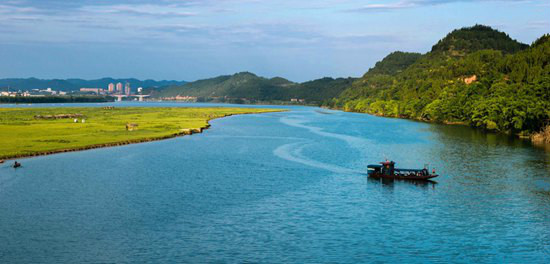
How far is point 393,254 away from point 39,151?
72671 millimetres

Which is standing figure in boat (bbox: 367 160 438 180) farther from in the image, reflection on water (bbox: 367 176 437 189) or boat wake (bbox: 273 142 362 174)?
boat wake (bbox: 273 142 362 174)

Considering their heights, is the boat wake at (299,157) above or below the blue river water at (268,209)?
above

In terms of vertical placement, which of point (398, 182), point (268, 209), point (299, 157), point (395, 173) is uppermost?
point (395, 173)

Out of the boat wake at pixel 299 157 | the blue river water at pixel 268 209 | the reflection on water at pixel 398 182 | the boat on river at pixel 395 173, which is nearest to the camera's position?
the blue river water at pixel 268 209

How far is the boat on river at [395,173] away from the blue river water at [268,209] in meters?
1.86

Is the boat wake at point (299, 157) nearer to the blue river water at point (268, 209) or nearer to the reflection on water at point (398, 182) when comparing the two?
the blue river water at point (268, 209)

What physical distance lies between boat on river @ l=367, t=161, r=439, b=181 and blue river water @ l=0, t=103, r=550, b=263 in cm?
186

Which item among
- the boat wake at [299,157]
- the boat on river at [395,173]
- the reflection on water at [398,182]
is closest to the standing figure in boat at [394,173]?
the boat on river at [395,173]

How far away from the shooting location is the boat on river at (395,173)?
72062 mm

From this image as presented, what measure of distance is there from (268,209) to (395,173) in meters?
26.9

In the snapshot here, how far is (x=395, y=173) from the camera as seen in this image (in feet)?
246

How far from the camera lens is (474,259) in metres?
40.1

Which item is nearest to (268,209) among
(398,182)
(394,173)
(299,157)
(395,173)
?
(398,182)

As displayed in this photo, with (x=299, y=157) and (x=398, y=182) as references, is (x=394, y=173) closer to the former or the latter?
(x=398, y=182)
